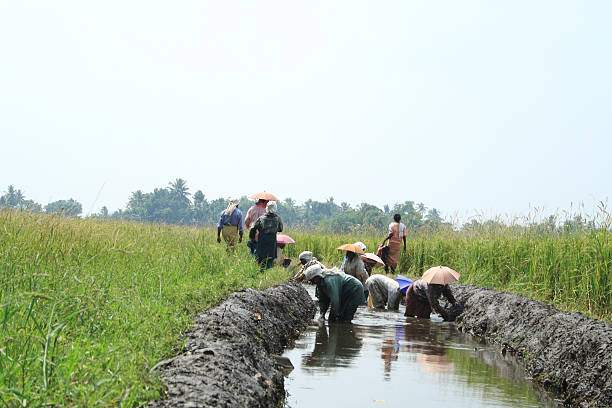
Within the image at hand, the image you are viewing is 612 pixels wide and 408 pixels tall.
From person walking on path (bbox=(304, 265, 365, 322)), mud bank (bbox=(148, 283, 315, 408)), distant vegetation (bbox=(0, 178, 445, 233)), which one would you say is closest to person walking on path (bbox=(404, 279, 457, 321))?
person walking on path (bbox=(304, 265, 365, 322))

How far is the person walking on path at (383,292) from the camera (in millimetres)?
14234

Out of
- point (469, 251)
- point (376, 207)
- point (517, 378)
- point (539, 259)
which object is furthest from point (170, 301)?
point (376, 207)

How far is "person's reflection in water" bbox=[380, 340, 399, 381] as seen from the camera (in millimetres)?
7990

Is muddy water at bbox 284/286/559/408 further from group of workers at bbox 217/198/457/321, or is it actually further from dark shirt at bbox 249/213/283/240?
dark shirt at bbox 249/213/283/240

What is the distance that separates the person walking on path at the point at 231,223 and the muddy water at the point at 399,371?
3452 mm

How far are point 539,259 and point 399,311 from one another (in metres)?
3.11

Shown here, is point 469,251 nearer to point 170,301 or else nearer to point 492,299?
point 492,299

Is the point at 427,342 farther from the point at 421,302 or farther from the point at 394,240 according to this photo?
the point at 394,240

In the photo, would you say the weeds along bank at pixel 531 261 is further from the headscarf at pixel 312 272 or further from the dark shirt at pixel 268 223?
the dark shirt at pixel 268 223

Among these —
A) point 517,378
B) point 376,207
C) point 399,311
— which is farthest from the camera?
point 376,207

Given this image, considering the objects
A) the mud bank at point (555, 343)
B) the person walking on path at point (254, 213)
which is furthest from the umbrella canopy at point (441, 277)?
the person walking on path at point (254, 213)

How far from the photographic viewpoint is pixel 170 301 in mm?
7660

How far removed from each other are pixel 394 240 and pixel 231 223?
241 inches

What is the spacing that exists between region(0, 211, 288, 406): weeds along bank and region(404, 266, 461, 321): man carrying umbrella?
10.1 ft
